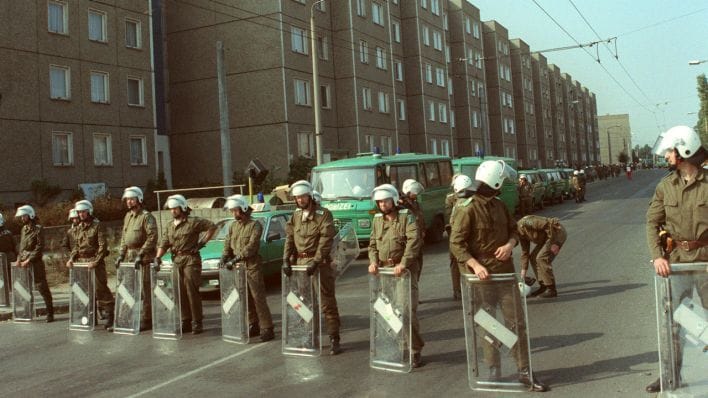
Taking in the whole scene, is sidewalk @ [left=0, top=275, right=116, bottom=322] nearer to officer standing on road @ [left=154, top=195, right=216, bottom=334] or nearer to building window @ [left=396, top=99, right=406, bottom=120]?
officer standing on road @ [left=154, top=195, right=216, bottom=334]

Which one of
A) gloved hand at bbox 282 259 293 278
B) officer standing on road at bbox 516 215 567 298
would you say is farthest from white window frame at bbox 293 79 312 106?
gloved hand at bbox 282 259 293 278

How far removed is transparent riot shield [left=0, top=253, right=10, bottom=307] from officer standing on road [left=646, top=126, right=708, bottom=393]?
1070 centimetres

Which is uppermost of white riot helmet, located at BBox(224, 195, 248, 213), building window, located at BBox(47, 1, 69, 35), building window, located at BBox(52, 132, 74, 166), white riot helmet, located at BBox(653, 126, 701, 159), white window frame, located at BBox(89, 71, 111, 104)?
building window, located at BBox(47, 1, 69, 35)

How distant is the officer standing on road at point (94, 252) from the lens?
9.93 meters

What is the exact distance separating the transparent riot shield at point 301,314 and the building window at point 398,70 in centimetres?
4144

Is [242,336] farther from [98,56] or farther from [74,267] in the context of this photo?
[98,56]

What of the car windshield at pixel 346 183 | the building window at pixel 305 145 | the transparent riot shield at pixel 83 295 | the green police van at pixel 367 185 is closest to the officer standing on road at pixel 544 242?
the transparent riot shield at pixel 83 295

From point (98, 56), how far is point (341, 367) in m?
27.0

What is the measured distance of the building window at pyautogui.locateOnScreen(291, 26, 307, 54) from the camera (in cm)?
3556

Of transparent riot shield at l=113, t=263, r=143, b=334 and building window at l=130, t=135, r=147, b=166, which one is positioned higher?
Result: building window at l=130, t=135, r=147, b=166

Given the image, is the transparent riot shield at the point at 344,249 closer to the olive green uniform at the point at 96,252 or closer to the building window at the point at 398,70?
the olive green uniform at the point at 96,252

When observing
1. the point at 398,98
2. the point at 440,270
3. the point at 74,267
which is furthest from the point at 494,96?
the point at 74,267

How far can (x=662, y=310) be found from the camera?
5230mm

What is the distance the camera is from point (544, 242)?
32.4 feet
